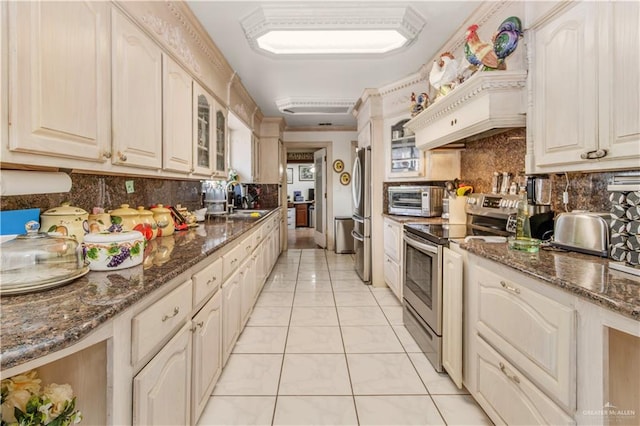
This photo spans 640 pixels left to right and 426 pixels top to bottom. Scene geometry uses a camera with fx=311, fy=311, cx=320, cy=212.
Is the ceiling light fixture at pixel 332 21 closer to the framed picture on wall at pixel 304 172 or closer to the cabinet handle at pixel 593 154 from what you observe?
the cabinet handle at pixel 593 154

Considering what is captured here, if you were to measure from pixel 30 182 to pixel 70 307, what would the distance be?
55cm

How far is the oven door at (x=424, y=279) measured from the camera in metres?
2.01

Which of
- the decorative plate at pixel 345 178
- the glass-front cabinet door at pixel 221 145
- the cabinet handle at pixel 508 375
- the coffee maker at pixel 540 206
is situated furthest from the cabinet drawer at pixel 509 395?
the decorative plate at pixel 345 178

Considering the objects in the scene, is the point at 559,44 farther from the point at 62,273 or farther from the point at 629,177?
the point at 62,273

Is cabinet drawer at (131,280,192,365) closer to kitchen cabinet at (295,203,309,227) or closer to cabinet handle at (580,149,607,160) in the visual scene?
cabinet handle at (580,149,607,160)

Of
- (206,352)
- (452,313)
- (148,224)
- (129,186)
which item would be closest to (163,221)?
(148,224)

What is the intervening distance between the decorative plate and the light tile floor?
3.36m

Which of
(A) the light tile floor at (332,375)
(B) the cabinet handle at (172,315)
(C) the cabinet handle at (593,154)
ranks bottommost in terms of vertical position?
(A) the light tile floor at (332,375)

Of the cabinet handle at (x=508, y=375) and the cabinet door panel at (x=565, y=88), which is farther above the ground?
the cabinet door panel at (x=565, y=88)

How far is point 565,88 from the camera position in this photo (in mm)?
1488

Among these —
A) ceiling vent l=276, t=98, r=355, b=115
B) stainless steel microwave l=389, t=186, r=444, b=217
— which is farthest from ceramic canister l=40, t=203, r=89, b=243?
ceiling vent l=276, t=98, r=355, b=115

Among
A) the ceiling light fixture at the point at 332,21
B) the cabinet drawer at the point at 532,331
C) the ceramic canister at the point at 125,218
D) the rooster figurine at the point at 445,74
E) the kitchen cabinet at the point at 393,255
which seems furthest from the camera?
the kitchen cabinet at the point at 393,255

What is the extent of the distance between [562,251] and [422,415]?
3.61 ft

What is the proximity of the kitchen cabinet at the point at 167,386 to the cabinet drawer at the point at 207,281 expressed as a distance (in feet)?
0.52
